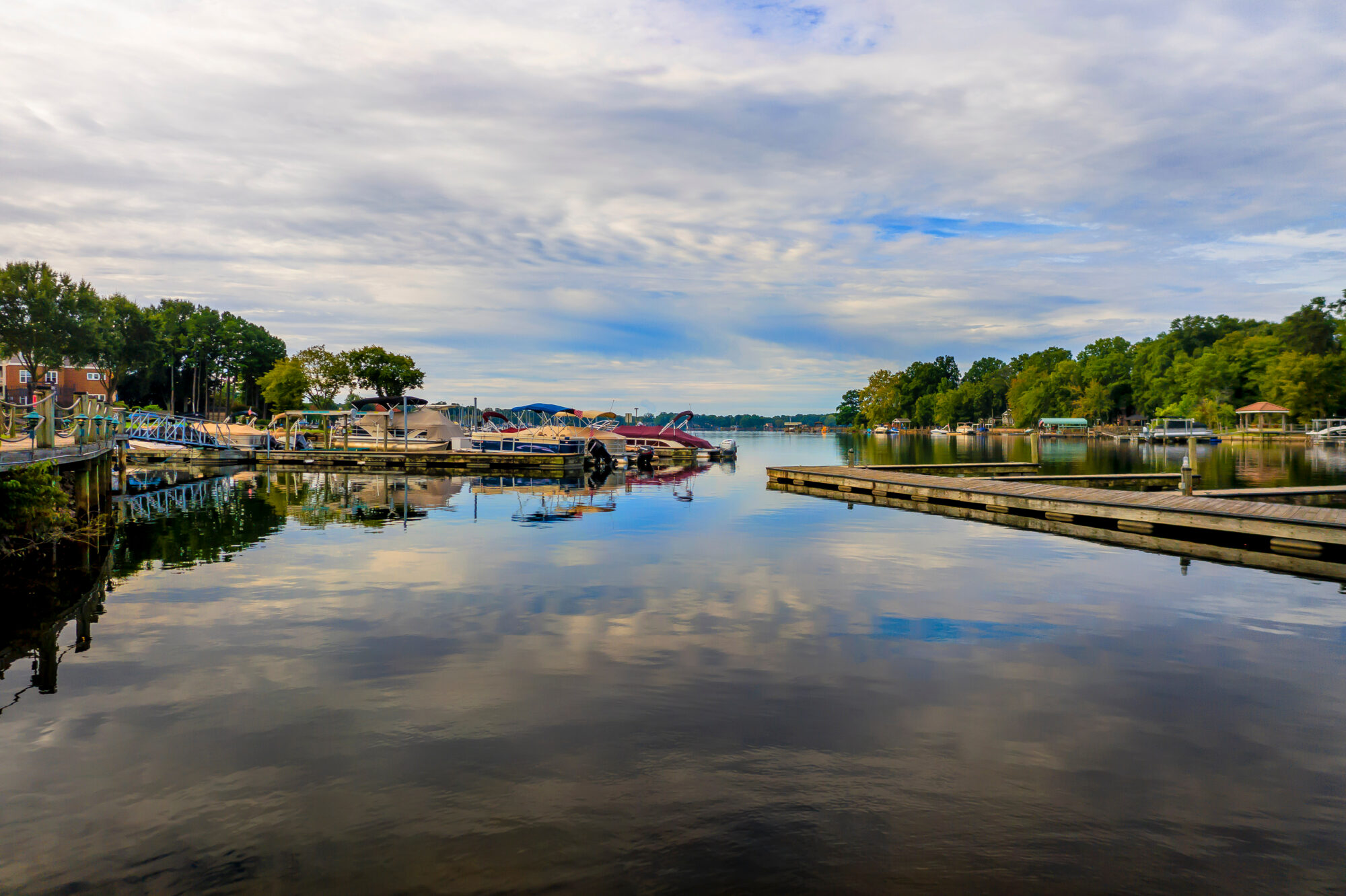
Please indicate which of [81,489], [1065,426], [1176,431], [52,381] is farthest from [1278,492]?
[1065,426]

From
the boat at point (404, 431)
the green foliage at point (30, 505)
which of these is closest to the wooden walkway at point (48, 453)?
the green foliage at point (30, 505)

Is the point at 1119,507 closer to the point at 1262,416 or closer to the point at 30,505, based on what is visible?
the point at 30,505

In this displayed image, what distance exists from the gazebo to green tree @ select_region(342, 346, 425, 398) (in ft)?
299

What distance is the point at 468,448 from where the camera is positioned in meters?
51.6

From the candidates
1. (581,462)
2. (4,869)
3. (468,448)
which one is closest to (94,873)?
(4,869)

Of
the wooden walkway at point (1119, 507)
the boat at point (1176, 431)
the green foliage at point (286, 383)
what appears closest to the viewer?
the wooden walkway at point (1119, 507)

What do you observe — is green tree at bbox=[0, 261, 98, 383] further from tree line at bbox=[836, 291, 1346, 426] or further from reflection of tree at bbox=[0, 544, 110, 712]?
tree line at bbox=[836, 291, 1346, 426]

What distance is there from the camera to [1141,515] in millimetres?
19672

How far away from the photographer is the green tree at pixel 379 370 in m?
74.5

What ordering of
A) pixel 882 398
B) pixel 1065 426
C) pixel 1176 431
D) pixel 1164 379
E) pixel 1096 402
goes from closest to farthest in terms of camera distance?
pixel 1176 431
pixel 1164 379
pixel 1096 402
pixel 1065 426
pixel 882 398

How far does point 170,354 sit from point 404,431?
1942 inches

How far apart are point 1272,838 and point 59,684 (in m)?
10.9

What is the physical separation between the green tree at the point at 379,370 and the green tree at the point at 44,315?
19.9m

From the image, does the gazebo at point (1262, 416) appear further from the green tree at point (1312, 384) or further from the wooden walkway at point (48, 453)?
the wooden walkway at point (48, 453)
